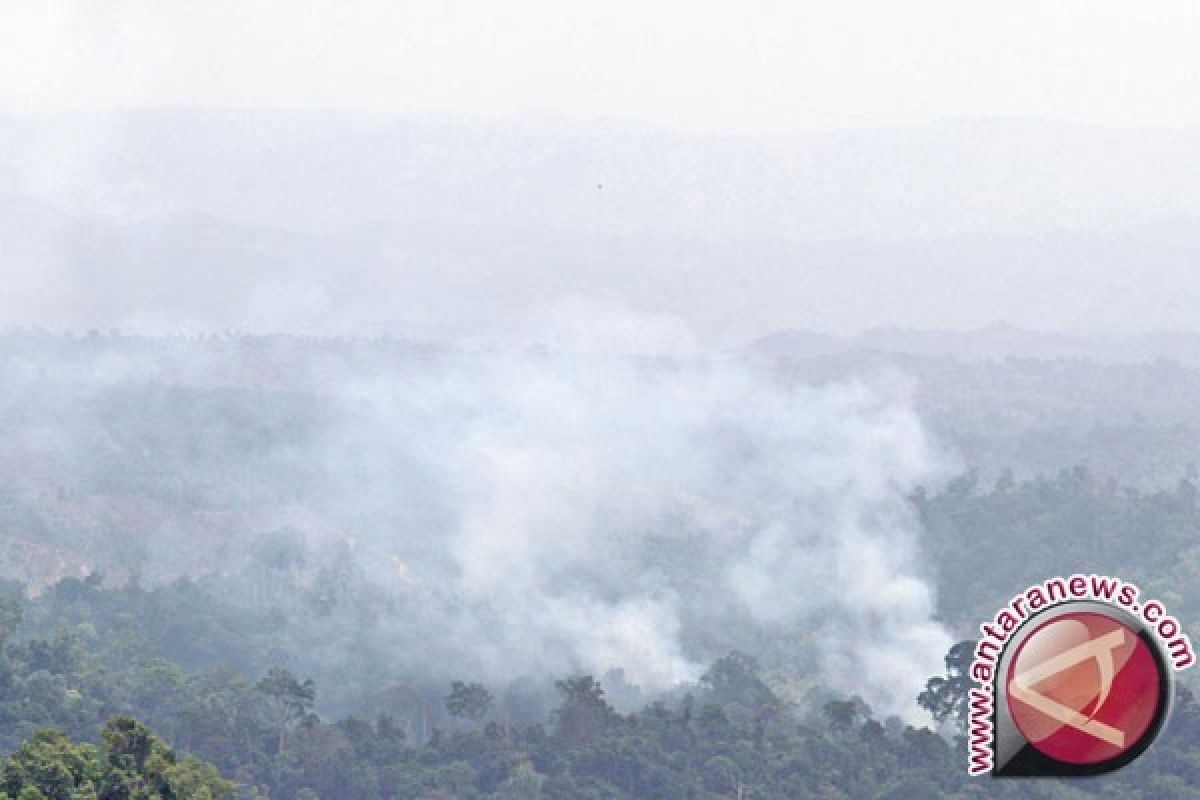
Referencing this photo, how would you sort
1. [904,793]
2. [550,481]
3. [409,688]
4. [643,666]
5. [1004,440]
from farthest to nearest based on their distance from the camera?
[1004,440]
[550,481]
[643,666]
[409,688]
[904,793]

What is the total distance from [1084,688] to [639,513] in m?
75.9

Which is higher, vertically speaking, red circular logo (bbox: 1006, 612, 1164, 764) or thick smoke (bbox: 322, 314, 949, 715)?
thick smoke (bbox: 322, 314, 949, 715)

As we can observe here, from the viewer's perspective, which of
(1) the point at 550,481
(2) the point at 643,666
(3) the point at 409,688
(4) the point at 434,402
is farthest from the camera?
(4) the point at 434,402

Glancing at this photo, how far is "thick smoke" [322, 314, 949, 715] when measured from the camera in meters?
84.6

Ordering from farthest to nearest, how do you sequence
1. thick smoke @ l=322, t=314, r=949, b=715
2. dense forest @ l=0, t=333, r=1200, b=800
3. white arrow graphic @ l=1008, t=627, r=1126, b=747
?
thick smoke @ l=322, t=314, r=949, b=715 → dense forest @ l=0, t=333, r=1200, b=800 → white arrow graphic @ l=1008, t=627, r=1126, b=747

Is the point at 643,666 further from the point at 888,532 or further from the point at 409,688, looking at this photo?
the point at 888,532

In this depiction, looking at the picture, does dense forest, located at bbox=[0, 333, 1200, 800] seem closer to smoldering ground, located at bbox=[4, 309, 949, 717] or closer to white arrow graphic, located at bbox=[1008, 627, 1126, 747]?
smoldering ground, located at bbox=[4, 309, 949, 717]

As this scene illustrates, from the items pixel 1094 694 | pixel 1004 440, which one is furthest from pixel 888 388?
pixel 1094 694

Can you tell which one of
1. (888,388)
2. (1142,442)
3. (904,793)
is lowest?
(904,793)

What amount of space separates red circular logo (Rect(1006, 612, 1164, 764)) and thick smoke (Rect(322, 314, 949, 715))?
52375 millimetres

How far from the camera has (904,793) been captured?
56156 mm

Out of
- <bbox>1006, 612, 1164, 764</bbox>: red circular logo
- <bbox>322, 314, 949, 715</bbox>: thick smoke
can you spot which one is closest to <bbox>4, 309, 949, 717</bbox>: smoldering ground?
<bbox>322, 314, 949, 715</bbox>: thick smoke

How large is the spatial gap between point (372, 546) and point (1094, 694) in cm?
7078

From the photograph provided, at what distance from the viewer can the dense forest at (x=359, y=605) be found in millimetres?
57500
